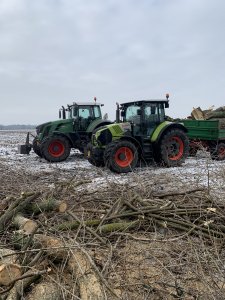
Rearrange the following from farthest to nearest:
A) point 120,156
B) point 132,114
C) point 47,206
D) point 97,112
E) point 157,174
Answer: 1. point 97,112
2. point 132,114
3. point 120,156
4. point 157,174
5. point 47,206

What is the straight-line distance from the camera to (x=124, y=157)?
10016mm

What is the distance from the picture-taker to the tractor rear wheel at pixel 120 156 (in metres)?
9.78

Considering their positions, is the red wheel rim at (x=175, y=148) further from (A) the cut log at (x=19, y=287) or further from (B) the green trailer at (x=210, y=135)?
(A) the cut log at (x=19, y=287)

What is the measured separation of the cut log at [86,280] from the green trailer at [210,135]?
31.2 feet

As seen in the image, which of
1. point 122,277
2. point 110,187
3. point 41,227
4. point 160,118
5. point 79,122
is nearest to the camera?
point 122,277

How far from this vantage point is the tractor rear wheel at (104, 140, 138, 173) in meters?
9.78

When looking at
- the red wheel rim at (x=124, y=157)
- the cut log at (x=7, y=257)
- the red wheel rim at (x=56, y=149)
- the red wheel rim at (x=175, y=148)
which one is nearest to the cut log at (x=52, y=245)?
the cut log at (x=7, y=257)

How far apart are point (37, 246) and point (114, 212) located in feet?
3.79

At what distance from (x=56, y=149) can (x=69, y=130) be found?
944mm

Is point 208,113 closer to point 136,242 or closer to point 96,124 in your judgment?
point 96,124

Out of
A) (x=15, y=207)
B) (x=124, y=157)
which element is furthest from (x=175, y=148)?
(x=15, y=207)

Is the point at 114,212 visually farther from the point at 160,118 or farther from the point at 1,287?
the point at 160,118

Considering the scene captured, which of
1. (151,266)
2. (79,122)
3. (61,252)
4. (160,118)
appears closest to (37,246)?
(61,252)

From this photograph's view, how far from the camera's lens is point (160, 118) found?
10820mm
